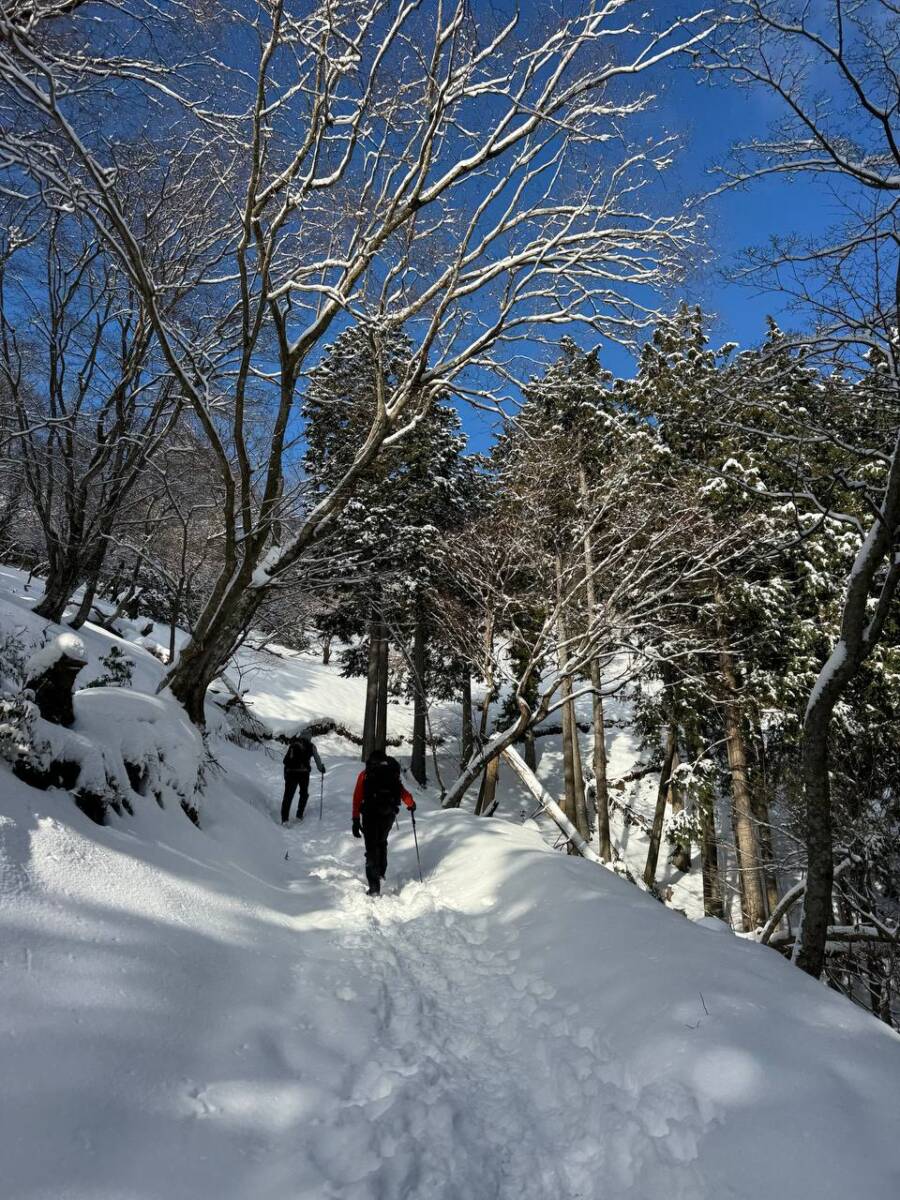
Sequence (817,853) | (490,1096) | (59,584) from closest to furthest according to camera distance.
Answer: (490,1096) < (817,853) < (59,584)

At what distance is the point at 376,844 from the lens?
6242 mm

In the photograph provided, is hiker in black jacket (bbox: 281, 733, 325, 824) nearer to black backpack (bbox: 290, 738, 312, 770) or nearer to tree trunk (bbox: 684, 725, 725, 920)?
black backpack (bbox: 290, 738, 312, 770)

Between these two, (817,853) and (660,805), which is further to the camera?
(660,805)

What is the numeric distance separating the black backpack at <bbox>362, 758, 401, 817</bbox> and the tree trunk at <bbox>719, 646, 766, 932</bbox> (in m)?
7.21

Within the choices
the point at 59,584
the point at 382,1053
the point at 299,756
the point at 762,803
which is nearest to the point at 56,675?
the point at 382,1053

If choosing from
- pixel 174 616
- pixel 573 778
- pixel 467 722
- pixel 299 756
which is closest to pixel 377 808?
pixel 299 756

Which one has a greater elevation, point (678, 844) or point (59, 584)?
point (59, 584)

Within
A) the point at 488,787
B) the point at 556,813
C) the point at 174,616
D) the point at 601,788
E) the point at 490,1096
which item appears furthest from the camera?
the point at 488,787

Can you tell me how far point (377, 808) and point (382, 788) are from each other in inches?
9.4

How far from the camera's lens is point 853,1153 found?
81.7 inches

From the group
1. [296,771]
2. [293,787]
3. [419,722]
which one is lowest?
[293,787]

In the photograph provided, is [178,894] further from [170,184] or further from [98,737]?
[170,184]

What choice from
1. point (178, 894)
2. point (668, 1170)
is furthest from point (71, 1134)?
point (668, 1170)

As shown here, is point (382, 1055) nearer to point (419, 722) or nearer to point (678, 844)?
point (678, 844)
